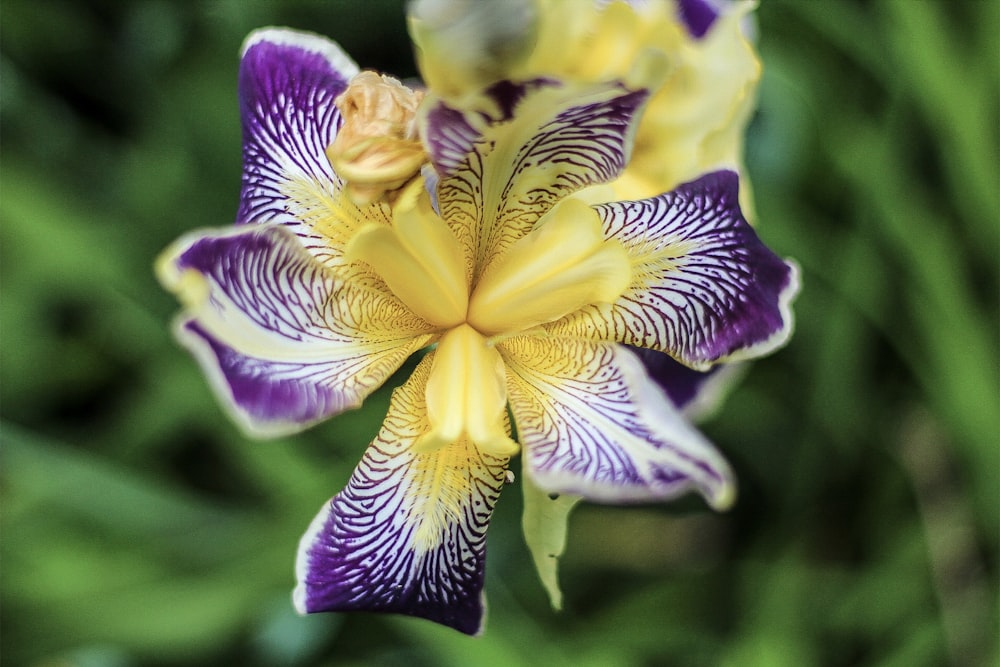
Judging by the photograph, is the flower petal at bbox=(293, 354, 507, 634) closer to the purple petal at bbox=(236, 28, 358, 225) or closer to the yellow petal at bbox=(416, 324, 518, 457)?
the yellow petal at bbox=(416, 324, 518, 457)

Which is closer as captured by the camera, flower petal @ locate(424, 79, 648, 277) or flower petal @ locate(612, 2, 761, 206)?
flower petal @ locate(424, 79, 648, 277)

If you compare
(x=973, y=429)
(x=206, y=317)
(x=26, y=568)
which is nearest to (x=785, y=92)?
(x=973, y=429)

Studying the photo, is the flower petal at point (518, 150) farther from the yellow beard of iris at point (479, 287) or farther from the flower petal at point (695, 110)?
the flower petal at point (695, 110)

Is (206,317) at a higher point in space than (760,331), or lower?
higher

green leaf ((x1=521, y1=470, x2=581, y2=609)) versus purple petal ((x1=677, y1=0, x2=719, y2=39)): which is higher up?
purple petal ((x1=677, y1=0, x2=719, y2=39))

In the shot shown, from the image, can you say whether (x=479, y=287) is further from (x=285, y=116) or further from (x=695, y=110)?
(x=695, y=110)

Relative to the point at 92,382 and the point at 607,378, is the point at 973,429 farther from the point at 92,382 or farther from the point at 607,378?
the point at 92,382

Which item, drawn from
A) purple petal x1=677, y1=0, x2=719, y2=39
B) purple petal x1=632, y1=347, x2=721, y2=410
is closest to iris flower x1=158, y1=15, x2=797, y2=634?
purple petal x1=632, y1=347, x2=721, y2=410

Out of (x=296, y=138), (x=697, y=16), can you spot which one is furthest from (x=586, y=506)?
(x=296, y=138)
